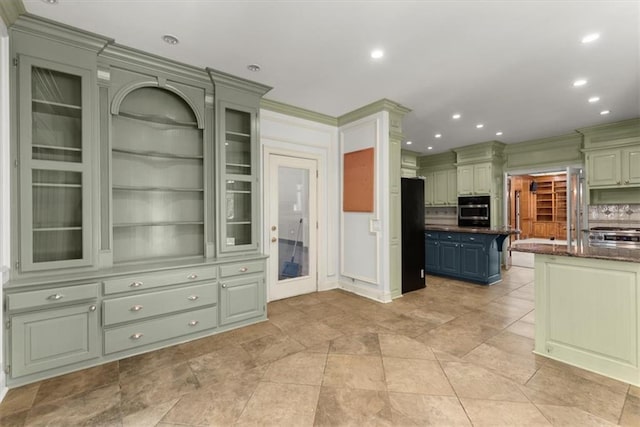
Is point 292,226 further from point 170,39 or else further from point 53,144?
point 53,144

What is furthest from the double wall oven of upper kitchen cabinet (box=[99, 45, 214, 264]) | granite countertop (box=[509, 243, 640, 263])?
upper kitchen cabinet (box=[99, 45, 214, 264])

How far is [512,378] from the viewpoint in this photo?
236 cm

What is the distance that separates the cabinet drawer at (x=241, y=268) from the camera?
3268 mm

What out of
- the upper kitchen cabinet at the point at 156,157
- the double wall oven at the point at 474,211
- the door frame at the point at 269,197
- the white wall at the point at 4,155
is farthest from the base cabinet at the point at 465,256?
the white wall at the point at 4,155

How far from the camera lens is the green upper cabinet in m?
5.11

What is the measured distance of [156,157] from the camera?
3.30 m

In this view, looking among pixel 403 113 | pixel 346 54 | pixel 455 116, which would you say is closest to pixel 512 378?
pixel 346 54

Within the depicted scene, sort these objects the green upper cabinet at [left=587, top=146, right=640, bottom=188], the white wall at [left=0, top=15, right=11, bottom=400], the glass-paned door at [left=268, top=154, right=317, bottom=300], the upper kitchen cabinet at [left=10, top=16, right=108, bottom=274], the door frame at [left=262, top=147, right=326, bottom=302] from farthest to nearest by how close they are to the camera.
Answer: the green upper cabinet at [left=587, top=146, right=640, bottom=188] → the glass-paned door at [left=268, top=154, right=317, bottom=300] → the door frame at [left=262, top=147, right=326, bottom=302] → the upper kitchen cabinet at [left=10, top=16, right=108, bottom=274] → the white wall at [left=0, top=15, right=11, bottom=400]

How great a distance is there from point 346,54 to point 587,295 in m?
3.10

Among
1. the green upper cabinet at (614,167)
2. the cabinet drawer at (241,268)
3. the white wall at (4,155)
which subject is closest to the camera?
the white wall at (4,155)

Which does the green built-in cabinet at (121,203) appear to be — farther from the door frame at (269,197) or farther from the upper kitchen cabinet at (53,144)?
the door frame at (269,197)

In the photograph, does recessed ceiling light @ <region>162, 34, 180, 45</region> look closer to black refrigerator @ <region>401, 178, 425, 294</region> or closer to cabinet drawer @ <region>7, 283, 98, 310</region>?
cabinet drawer @ <region>7, 283, 98, 310</region>

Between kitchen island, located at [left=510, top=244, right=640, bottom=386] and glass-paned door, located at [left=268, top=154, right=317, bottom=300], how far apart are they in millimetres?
2861

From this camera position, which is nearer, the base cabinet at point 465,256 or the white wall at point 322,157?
the white wall at point 322,157
